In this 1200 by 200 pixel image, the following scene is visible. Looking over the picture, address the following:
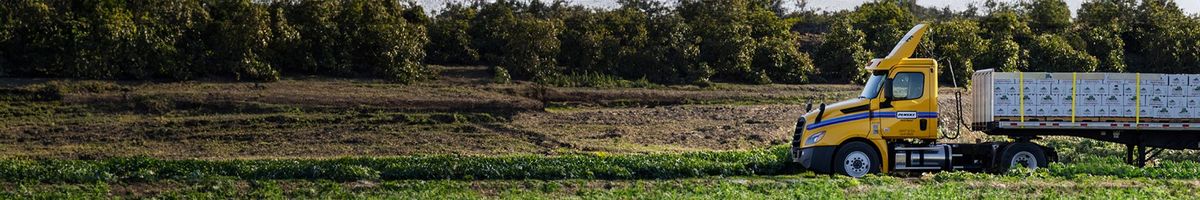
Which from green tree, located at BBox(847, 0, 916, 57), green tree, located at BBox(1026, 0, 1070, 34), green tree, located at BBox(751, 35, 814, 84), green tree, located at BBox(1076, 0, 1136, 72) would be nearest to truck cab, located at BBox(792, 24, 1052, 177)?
green tree, located at BBox(751, 35, 814, 84)

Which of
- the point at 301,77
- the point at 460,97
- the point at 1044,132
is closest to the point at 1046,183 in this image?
the point at 1044,132

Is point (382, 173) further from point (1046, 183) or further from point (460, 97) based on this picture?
point (460, 97)

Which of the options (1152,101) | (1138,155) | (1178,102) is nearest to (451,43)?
(1138,155)

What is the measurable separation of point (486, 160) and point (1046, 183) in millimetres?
11437

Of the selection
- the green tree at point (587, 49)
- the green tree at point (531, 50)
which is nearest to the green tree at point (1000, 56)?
the green tree at point (587, 49)

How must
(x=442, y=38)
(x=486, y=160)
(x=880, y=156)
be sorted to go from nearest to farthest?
(x=880, y=156) < (x=486, y=160) < (x=442, y=38)

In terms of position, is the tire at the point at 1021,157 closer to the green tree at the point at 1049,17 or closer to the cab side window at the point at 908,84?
the cab side window at the point at 908,84

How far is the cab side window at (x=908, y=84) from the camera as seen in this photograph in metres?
28.9

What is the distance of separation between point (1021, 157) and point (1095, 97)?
1.83m

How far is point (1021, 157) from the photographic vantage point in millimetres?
30062

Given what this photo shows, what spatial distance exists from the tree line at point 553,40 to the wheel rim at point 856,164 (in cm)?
1538

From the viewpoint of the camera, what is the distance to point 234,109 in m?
46.5

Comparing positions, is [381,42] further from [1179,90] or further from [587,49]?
[1179,90]

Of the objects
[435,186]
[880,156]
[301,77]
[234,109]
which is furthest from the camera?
[301,77]
